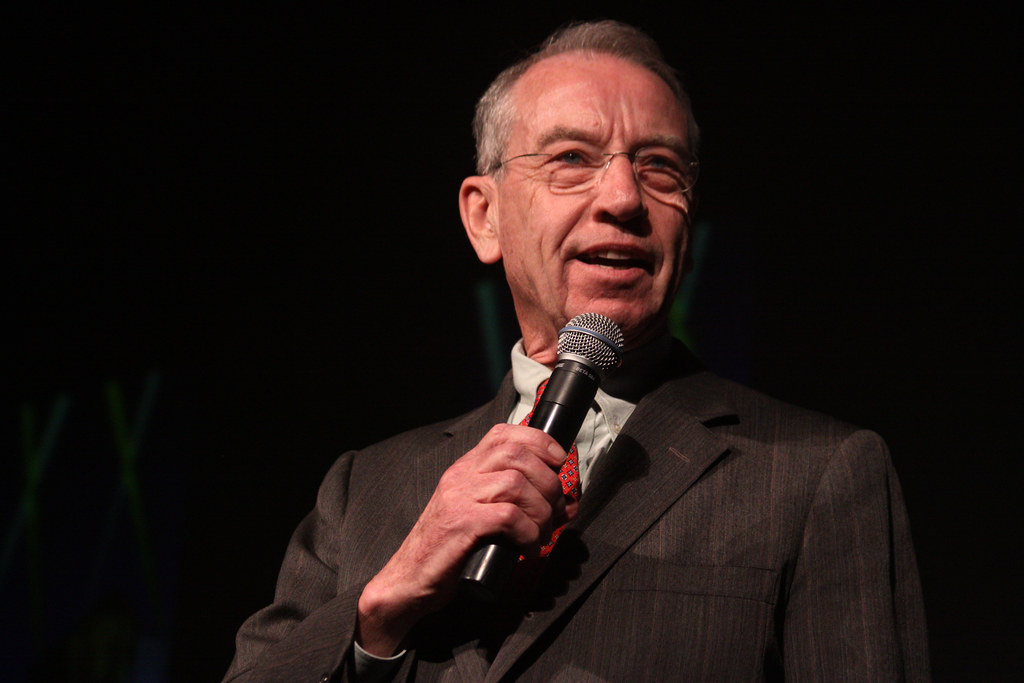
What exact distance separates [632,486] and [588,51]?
93 centimetres

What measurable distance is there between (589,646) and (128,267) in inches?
86.0

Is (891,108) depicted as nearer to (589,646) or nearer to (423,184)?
(423,184)

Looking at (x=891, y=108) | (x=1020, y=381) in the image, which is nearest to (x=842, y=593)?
(x=1020, y=381)

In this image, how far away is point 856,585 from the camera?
1.24 meters

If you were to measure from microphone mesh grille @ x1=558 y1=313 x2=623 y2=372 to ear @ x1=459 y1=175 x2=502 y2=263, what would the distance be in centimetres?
56

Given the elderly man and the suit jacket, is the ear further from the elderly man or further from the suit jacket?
the suit jacket

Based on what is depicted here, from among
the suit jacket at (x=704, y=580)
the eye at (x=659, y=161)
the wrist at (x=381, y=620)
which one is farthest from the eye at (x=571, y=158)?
the wrist at (x=381, y=620)

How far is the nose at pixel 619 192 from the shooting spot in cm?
152

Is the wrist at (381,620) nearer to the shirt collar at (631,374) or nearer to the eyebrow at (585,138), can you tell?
the shirt collar at (631,374)

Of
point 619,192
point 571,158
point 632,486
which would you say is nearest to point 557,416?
point 632,486

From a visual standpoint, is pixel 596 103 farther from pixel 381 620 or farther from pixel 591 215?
pixel 381 620

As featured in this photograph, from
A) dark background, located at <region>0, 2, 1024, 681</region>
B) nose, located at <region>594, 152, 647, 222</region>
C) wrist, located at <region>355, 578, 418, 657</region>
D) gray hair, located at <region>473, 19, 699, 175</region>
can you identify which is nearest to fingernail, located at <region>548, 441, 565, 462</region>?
wrist, located at <region>355, 578, 418, 657</region>

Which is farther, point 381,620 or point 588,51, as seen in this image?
point 588,51

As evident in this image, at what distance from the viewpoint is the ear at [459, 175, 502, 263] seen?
1.84 meters
